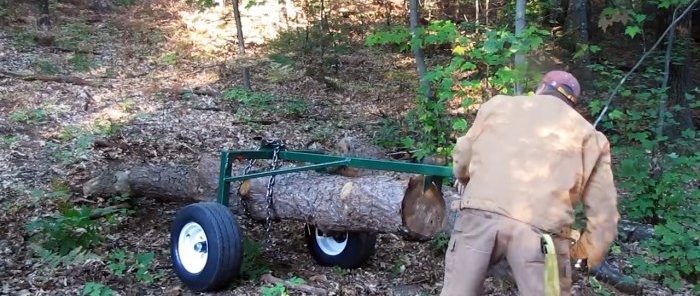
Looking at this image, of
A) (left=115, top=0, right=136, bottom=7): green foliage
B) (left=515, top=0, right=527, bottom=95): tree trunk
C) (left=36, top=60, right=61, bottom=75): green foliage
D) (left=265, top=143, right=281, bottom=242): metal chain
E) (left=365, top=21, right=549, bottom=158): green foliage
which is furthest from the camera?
(left=115, top=0, right=136, bottom=7): green foliage

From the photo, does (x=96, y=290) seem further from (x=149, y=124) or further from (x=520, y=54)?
(x=149, y=124)

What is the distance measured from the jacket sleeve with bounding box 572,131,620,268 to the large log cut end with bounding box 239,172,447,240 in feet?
5.48

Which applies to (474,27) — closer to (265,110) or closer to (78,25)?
(265,110)

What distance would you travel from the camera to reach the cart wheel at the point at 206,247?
16.3 feet

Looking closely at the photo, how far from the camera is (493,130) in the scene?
3.57 m

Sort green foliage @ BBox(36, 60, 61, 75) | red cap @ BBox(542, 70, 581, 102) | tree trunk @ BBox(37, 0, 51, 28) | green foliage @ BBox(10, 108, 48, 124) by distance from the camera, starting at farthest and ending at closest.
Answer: tree trunk @ BBox(37, 0, 51, 28) < green foliage @ BBox(36, 60, 61, 75) < green foliage @ BBox(10, 108, 48, 124) < red cap @ BBox(542, 70, 581, 102)

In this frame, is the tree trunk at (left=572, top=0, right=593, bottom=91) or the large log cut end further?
the tree trunk at (left=572, top=0, right=593, bottom=91)

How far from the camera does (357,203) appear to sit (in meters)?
5.22

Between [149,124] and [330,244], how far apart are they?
4814 millimetres

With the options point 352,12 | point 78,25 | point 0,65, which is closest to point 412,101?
point 352,12

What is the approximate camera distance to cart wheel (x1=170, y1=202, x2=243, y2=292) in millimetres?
4965

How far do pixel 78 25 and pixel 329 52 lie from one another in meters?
6.60

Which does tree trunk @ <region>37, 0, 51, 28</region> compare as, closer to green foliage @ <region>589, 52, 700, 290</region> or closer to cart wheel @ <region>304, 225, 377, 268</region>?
cart wheel @ <region>304, 225, 377, 268</region>

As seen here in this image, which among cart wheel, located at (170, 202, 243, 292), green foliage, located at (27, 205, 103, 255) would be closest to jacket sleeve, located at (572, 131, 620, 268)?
cart wheel, located at (170, 202, 243, 292)
